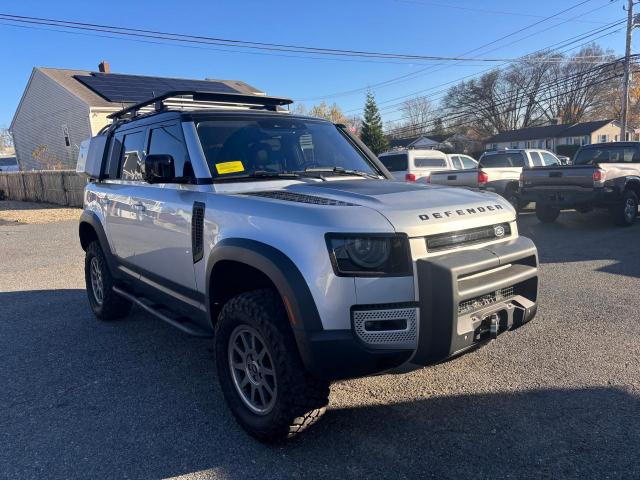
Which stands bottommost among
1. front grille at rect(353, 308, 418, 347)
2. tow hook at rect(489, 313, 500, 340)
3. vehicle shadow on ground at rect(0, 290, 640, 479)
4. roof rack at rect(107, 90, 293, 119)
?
vehicle shadow on ground at rect(0, 290, 640, 479)

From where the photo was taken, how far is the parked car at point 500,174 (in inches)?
532

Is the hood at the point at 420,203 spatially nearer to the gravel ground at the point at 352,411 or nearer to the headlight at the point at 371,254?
the headlight at the point at 371,254

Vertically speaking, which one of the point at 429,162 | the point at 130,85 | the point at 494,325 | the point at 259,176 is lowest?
the point at 494,325

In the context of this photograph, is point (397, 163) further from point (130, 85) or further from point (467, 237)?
point (130, 85)

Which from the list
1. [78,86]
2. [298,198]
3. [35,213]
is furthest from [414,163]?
[78,86]

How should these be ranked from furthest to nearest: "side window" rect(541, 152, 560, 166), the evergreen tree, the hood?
the evergreen tree, "side window" rect(541, 152, 560, 166), the hood

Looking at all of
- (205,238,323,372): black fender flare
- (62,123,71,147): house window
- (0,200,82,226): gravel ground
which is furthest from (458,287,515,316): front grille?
(62,123,71,147): house window

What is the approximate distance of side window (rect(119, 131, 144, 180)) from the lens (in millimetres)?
4477

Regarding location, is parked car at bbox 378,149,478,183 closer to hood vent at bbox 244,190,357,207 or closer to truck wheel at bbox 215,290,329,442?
hood vent at bbox 244,190,357,207

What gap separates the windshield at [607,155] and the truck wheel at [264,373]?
10.8 m

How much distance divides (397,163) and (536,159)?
454cm

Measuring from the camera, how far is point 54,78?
27.0 metres

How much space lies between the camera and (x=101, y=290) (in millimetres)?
5387

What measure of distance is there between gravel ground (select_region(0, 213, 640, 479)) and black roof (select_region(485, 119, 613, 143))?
6349 centimetres
